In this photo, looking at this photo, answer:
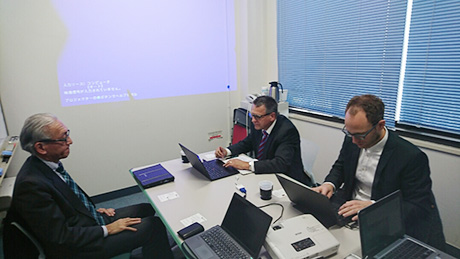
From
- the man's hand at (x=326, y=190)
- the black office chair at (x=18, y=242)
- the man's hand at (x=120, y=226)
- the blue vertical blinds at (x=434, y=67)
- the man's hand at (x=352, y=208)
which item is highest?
the blue vertical blinds at (x=434, y=67)

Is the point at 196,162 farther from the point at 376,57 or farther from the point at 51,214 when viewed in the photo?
the point at 376,57

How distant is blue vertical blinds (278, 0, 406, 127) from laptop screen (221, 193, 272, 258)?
1932 mm

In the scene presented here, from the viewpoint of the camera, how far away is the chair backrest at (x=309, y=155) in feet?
7.93

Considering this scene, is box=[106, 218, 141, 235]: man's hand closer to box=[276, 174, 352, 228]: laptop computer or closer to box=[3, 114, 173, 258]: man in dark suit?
box=[3, 114, 173, 258]: man in dark suit

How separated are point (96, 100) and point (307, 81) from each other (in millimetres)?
2417

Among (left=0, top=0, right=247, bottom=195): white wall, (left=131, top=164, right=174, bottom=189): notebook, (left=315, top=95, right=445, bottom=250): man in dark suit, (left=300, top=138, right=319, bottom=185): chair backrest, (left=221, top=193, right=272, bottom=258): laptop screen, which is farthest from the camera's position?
(left=0, top=0, right=247, bottom=195): white wall

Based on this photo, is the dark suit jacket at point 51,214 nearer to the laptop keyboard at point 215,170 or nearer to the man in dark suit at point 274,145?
the laptop keyboard at point 215,170

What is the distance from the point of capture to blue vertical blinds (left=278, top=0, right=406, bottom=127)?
2494mm

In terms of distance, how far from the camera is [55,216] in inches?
57.4

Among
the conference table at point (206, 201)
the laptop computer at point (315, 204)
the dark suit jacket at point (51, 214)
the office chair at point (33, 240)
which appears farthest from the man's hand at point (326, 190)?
the office chair at point (33, 240)

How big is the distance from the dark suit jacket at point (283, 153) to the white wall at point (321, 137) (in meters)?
0.89

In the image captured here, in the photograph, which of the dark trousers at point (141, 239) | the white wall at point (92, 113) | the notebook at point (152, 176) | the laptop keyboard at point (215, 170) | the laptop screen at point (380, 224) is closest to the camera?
the laptop screen at point (380, 224)

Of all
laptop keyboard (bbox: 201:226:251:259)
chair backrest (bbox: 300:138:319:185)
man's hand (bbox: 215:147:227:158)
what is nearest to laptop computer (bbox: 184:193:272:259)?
laptop keyboard (bbox: 201:226:251:259)

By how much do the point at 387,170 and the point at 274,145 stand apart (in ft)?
3.00
